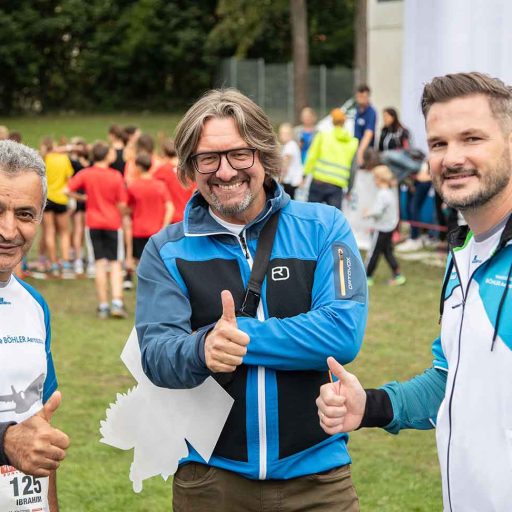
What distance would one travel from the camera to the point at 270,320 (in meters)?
3.08

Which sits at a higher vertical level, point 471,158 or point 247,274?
point 471,158

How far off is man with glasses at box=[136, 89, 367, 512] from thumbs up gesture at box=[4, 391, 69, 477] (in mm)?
486

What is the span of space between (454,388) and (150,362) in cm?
100

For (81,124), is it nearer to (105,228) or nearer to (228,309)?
(105,228)

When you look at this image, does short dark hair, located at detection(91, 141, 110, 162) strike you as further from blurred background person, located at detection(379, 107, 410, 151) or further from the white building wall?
the white building wall

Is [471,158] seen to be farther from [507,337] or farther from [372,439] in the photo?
[372,439]

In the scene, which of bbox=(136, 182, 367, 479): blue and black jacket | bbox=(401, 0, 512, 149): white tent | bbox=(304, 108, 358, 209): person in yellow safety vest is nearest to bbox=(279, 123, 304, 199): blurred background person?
bbox=(304, 108, 358, 209): person in yellow safety vest

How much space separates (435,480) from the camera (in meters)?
5.97

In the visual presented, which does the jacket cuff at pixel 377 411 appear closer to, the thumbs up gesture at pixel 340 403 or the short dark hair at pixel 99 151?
the thumbs up gesture at pixel 340 403

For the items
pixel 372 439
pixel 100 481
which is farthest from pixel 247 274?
pixel 372 439

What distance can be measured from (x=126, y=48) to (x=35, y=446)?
40531 mm

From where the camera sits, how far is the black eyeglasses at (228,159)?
3.23 metres

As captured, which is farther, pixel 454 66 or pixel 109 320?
pixel 454 66

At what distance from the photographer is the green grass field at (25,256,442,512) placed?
18.8 ft
